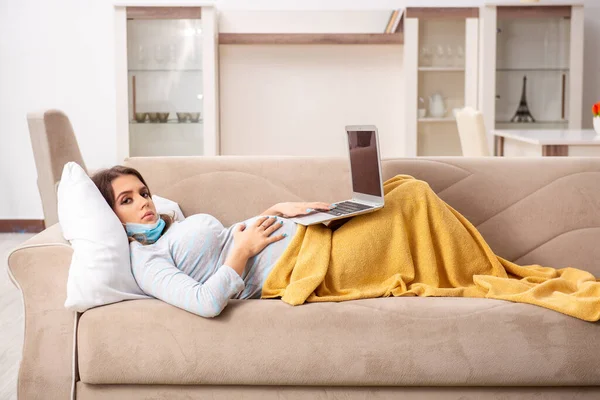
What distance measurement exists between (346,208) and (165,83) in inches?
124

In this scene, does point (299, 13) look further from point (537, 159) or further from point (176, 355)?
point (176, 355)

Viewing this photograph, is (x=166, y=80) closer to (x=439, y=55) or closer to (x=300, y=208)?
(x=439, y=55)

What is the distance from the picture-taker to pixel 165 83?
5.07 meters

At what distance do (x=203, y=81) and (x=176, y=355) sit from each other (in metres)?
3.38

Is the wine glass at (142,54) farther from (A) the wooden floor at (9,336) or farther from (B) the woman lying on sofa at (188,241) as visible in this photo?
(B) the woman lying on sofa at (188,241)

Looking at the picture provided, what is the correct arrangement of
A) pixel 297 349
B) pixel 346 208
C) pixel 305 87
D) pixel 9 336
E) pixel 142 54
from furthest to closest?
1. pixel 305 87
2. pixel 142 54
3. pixel 9 336
4. pixel 346 208
5. pixel 297 349

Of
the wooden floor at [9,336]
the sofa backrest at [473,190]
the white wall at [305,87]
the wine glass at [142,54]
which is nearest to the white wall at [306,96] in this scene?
the white wall at [305,87]

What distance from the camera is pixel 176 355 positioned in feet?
5.99

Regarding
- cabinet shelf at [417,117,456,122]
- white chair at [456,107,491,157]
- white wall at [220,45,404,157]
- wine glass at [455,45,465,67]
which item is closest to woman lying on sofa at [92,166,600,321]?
white chair at [456,107,491,157]

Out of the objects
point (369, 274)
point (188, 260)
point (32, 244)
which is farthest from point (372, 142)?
point (32, 244)

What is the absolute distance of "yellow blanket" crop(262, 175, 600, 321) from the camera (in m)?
1.99

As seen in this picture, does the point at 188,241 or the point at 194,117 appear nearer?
the point at 188,241

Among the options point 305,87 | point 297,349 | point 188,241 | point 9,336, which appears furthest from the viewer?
point 305,87

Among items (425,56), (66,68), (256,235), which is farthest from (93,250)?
(66,68)
